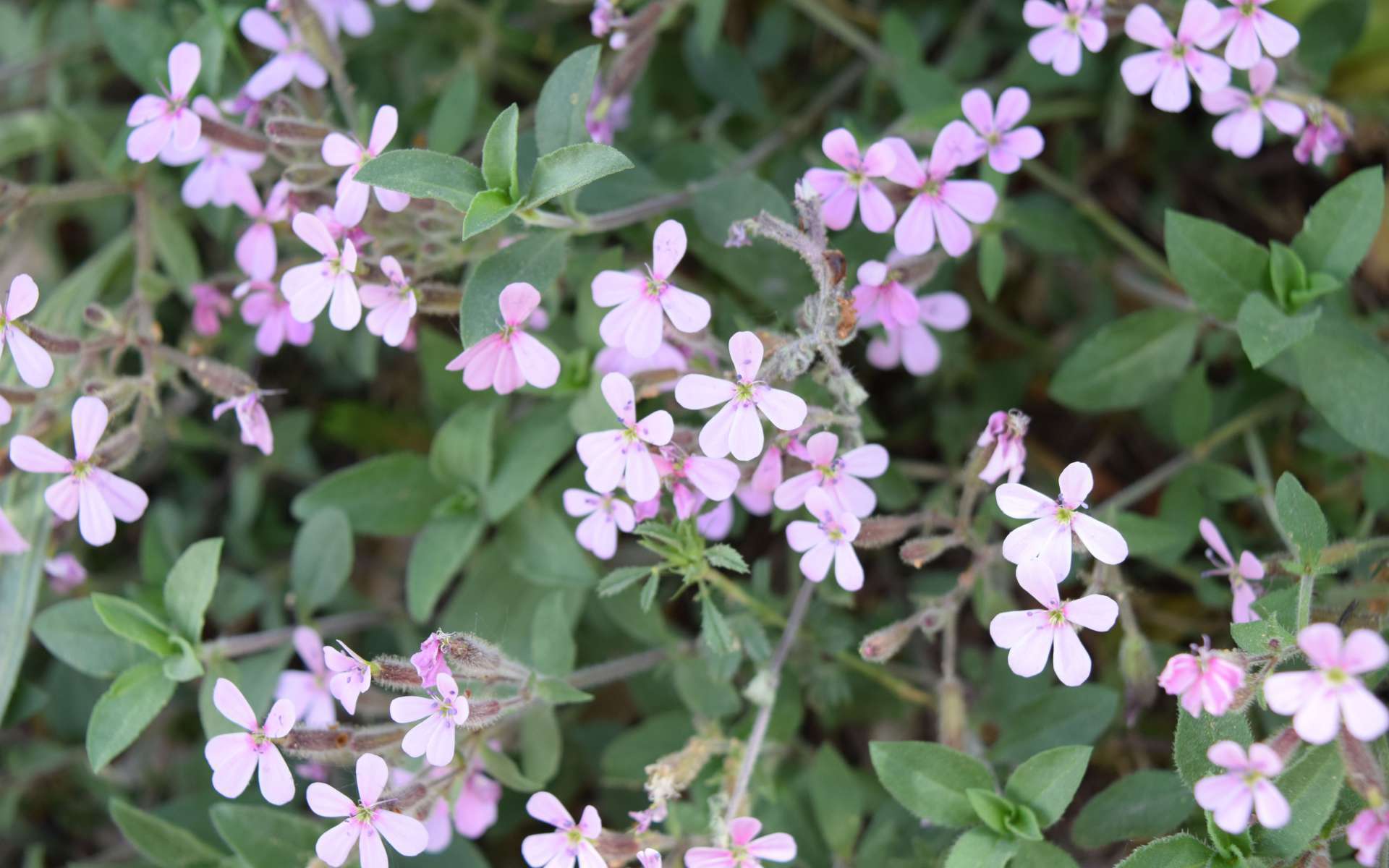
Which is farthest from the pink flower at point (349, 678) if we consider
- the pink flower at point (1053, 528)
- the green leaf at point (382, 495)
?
the pink flower at point (1053, 528)

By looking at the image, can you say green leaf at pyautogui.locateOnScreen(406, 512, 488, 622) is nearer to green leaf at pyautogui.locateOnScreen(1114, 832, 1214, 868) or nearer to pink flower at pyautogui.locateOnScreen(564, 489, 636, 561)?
pink flower at pyautogui.locateOnScreen(564, 489, 636, 561)

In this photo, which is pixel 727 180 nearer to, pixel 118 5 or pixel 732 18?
pixel 732 18

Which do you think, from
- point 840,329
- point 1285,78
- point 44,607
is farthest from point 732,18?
point 44,607

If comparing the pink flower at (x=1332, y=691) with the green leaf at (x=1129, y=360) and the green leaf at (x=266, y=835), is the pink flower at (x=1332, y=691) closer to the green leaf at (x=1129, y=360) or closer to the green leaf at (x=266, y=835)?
the green leaf at (x=1129, y=360)

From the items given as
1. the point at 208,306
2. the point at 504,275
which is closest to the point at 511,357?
the point at 504,275

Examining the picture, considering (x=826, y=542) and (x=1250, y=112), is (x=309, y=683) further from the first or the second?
(x=1250, y=112)
